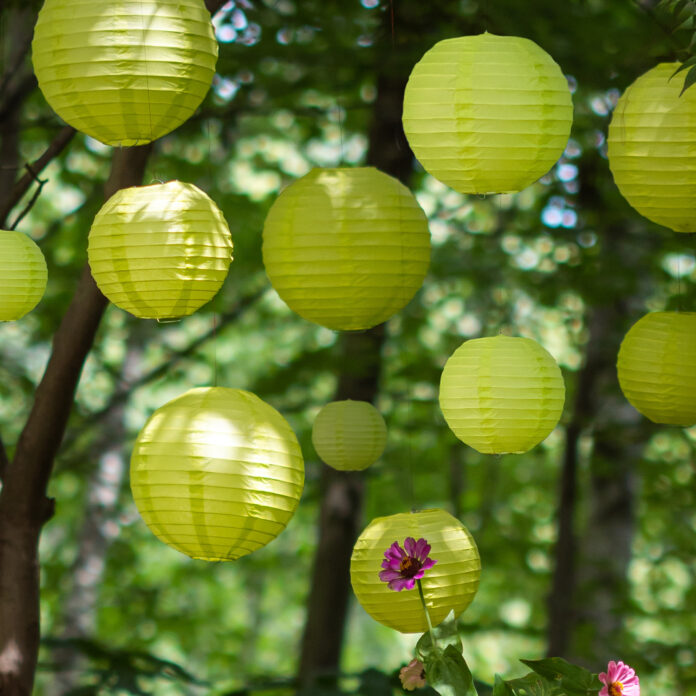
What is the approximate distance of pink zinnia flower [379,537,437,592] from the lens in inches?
80.2

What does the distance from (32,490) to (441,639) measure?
1291 millimetres

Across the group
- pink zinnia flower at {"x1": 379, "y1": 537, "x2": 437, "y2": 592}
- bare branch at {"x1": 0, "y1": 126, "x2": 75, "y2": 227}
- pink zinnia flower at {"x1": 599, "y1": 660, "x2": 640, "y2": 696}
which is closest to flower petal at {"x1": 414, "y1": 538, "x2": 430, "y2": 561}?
pink zinnia flower at {"x1": 379, "y1": 537, "x2": 437, "y2": 592}

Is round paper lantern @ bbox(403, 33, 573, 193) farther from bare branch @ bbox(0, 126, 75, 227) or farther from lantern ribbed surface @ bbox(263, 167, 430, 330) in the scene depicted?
bare branch @ bbox(0, 126, 75, 227)

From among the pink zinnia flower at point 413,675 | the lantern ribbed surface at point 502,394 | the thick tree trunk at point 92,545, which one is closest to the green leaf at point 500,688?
the pink zinnia flower at point 413,675

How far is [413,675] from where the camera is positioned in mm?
2057

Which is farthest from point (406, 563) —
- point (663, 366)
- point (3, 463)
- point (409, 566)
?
point (3, 463)

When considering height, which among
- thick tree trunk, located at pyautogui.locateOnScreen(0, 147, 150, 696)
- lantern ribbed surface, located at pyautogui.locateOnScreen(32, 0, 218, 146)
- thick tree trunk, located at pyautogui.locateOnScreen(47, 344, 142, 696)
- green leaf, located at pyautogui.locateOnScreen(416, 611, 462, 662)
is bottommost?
thick tree trunk, located at pyautogui.locateOnScreen(47, 344, 142, 696)

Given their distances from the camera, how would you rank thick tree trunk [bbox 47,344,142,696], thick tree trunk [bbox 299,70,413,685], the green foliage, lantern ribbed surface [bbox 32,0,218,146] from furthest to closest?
thick tree trunk [bbox 47,344,142,696]
thick tree trunk [bbox 299,70,413,685]
the green foliage
lantern ribbed surface [bbox 32,0,218,146]

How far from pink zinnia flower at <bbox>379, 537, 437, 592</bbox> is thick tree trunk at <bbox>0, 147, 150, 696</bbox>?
1.11 metres

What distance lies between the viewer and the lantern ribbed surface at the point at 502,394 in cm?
214

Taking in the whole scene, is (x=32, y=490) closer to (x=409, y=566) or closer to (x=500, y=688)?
(x=409, y=566)

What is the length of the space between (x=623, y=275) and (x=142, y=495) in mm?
2986

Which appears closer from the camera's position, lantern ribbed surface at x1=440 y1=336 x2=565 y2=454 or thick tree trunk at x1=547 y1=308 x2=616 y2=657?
lantern ribbed surface at x1=440 y1=336 x2=565 y2=454

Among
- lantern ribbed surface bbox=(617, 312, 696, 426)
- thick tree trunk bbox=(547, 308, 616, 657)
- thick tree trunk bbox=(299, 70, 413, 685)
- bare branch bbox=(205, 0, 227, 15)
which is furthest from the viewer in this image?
thick tree trunk bbox=(547, 308, 616, 657)
